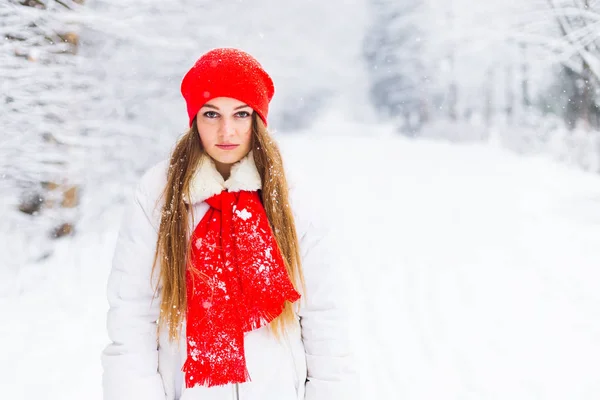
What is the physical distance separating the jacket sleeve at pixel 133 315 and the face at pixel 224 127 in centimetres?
32

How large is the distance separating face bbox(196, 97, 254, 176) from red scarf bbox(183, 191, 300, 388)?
0.23m

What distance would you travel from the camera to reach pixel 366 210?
967 cm

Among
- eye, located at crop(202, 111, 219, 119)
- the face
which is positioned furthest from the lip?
eye, located at crop(202, 111, 219, 119)

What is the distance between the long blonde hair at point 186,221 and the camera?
1611 mm

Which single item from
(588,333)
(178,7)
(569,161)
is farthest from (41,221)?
(569,161)

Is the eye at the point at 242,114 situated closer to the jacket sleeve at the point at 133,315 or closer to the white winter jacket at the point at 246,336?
the white winter jacket at the point at 246,336

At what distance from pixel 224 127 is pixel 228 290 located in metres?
0.58

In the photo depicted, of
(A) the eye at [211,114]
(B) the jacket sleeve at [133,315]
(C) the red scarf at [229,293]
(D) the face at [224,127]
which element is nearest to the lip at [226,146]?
(D) the face at [224,127]

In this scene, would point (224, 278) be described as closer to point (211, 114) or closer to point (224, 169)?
point (224, 169)

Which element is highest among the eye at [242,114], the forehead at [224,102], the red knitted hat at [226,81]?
the red knitted hat at [226,81]

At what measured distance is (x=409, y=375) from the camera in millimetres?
3748

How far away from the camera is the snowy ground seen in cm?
371

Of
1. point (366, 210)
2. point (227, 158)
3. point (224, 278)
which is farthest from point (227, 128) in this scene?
point (366, 210)

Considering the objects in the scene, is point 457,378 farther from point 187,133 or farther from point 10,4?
point 10,4
